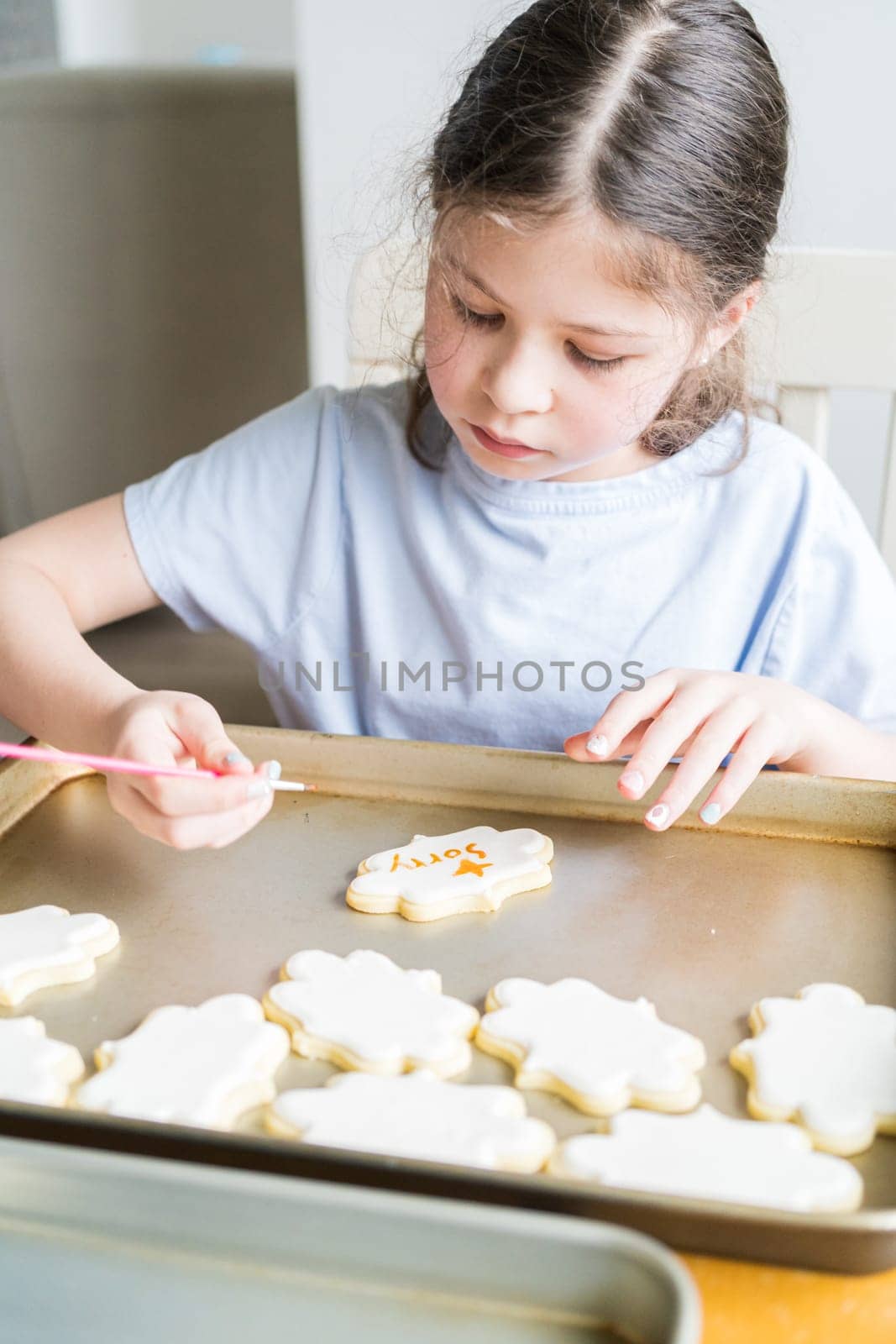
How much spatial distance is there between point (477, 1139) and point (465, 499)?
23.6 inches

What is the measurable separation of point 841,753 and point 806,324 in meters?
0.44

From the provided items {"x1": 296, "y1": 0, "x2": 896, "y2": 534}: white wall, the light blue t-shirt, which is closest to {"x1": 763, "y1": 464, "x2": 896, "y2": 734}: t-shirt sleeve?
the light blue t-shirt

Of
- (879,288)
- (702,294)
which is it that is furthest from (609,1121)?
(879,288)

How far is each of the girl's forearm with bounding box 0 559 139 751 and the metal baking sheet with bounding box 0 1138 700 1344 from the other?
1.29 ft

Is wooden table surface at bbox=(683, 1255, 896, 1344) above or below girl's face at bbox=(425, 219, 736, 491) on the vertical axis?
below

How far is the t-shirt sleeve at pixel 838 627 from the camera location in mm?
966

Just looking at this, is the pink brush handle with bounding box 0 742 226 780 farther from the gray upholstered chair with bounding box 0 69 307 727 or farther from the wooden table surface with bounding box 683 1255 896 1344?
the gray upholstered chair with bounding box 0 69 307 727

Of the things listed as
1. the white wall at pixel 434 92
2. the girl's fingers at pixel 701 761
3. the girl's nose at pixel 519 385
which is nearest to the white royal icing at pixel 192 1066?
the girl's fingers at pixel 701 761

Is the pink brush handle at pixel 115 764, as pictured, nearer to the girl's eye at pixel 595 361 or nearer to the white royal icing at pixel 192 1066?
the white royal icing at pixel 192 1066

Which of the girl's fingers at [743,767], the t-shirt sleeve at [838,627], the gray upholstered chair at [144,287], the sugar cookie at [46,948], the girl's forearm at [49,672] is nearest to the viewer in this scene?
the sugar cookie at [46,948]

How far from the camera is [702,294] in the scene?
804mm

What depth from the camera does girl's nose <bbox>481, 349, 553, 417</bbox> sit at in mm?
741

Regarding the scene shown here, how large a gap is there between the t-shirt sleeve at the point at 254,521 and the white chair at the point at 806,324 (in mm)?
100

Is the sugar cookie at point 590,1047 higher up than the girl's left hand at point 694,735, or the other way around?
the girl's left hand at point 694,735
